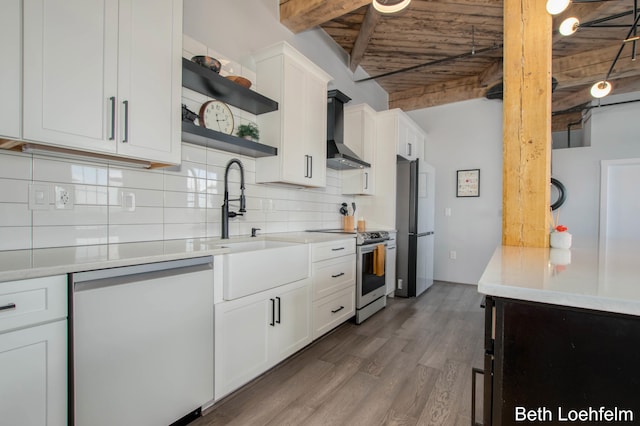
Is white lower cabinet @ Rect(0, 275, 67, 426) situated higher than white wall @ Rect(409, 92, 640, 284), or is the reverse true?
white wall @ Rect(409, 92, 640, 284)

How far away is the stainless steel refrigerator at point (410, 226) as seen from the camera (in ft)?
12.9

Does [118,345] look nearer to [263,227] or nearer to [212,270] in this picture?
[212,270]

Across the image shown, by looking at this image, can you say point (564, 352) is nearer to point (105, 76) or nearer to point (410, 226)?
point (105, 76)

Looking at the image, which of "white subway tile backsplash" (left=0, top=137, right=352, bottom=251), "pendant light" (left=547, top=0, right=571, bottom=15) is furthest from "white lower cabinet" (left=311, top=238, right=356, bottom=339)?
"pendant light" (left=547, top=0, right=571, bottom=15)

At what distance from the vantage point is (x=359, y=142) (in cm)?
393

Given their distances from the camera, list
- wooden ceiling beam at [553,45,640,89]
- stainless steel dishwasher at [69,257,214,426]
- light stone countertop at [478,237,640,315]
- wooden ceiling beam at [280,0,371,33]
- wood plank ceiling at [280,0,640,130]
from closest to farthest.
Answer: light stone countertop at [478,237,640,315] < stainless steel dishwasher at [69,257,214,426] < wooden ceiling beam at [280,0,371,33] < wood plank ceiling at [280,0,640,130] < wooden ceiling beam at [553,45,640,89]

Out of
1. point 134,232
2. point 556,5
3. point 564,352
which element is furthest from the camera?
point 134,232

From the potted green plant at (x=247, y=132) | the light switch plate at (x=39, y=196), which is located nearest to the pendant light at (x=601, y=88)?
the potted green plant at (x=247, y=132)

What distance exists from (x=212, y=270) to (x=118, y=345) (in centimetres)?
52

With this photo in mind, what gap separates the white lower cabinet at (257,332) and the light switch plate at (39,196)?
0.99 metres

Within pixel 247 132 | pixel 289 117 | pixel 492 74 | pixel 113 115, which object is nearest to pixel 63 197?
pixel 113 115

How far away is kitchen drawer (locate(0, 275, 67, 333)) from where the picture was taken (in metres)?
0.95

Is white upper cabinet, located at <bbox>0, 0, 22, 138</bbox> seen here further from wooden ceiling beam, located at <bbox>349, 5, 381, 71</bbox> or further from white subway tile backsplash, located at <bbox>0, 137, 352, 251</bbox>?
wooden ceiling beam, located at <bbox>349, 5, 381, 71</bbox>

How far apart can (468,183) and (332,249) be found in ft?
10.6
